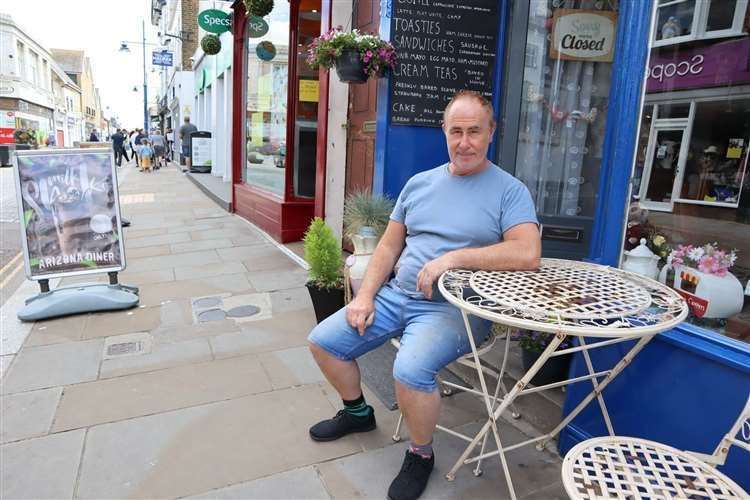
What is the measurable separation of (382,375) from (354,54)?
7.15ft

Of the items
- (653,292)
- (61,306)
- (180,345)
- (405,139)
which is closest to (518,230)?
(653,292)

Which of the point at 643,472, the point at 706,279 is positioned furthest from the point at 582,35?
the point at 643,472

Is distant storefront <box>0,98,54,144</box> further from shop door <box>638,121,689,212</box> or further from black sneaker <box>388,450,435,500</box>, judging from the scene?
shop door <box>638,121,689,212</box>

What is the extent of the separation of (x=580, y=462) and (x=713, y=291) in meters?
1.21

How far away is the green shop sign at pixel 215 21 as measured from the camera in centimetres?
811

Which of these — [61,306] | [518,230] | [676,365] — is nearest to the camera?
[676,365]

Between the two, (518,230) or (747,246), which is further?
(747,246)

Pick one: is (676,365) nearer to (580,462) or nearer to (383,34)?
(580,462)

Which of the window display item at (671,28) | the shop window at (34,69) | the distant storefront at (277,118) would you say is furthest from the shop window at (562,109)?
the shop window at (34,69)

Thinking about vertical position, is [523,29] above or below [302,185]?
above

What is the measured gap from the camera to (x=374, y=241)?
3.21 metres

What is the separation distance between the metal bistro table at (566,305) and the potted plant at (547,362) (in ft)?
1.98

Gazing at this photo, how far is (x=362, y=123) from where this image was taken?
4.82 meters

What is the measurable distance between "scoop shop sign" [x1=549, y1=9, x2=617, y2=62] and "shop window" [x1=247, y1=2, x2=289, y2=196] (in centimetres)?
403
